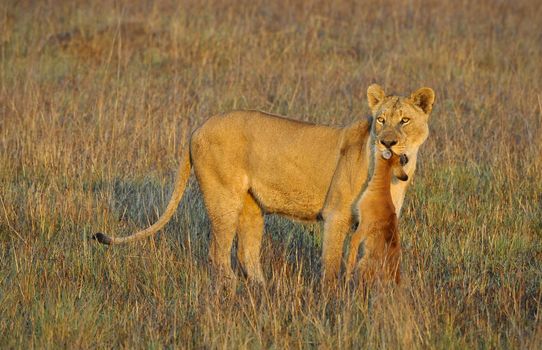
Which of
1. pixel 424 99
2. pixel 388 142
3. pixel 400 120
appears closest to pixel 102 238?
pixel 388 142

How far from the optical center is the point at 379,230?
4.55 meters

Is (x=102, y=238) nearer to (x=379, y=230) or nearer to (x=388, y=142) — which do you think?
(x=379, y=230)

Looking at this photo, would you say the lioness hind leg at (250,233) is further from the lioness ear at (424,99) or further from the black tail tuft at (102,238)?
the lioness ear at (424,99)

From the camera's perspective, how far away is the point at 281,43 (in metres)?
11.5

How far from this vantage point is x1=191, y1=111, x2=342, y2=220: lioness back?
5168mm

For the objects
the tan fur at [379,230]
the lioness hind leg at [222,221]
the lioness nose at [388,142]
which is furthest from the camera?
the lioness hind leg at [222,221]

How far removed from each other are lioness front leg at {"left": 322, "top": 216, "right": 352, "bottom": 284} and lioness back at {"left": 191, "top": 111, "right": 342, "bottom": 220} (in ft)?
0.87

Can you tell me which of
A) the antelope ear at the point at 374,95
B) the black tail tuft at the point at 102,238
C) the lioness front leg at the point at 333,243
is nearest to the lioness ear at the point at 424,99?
Result: the antelope ear at the point at 374,95

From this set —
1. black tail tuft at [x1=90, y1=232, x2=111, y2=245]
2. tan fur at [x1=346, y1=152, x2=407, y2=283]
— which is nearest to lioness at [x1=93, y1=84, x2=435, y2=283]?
black tail tuft at [x1=90, y1=232, x2=111, y2=245]

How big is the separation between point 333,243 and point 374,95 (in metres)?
0.88

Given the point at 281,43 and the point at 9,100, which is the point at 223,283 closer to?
the point at 9,100

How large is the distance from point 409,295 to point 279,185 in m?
1.16

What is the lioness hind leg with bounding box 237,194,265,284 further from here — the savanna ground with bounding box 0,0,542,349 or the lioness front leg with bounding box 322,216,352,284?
the lioness front leg with bounding box 322,216,352,284

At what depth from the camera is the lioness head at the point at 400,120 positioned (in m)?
4.78
